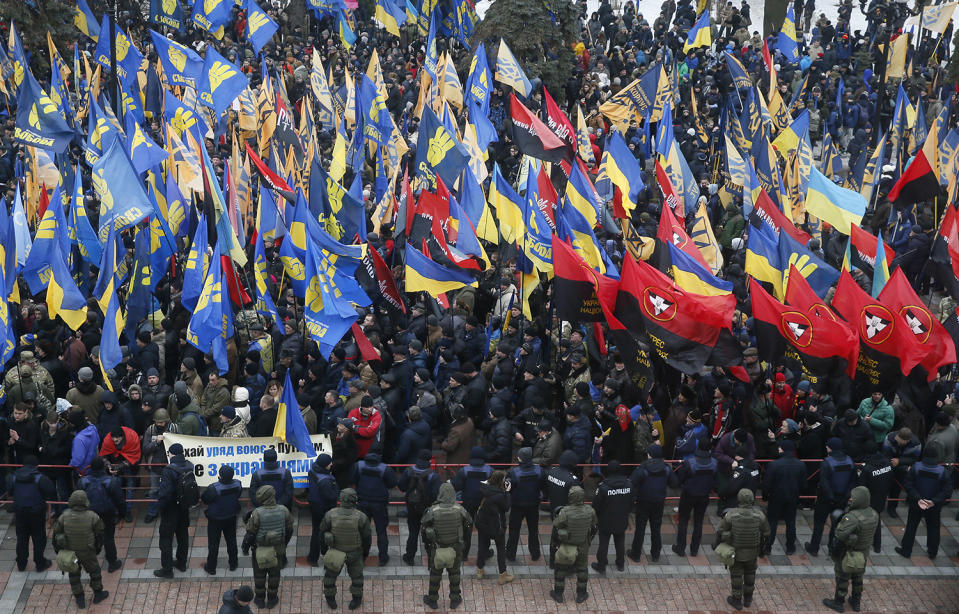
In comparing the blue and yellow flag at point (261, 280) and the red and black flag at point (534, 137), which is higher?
the red and black flag at point (534, 137)

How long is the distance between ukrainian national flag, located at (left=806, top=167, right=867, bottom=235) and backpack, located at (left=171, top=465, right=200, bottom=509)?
1028 cm

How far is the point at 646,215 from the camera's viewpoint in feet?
68.2

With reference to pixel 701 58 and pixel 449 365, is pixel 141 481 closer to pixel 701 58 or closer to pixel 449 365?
pixel 449 365

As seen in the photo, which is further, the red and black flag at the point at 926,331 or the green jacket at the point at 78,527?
the red and black flag at the point at 926,331

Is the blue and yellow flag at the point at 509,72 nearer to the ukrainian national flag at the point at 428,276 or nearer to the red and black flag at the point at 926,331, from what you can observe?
the ukrainian national flag at the point at 428,276

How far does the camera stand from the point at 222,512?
1243cm

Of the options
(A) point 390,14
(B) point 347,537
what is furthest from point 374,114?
(B) point 347,537

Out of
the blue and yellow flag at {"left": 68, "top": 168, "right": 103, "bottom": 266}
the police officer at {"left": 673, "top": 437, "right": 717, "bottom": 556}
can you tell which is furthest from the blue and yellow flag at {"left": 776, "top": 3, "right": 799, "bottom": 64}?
the blue and yellow flag at {"left": 68, "top": 168, "right": 103, "bottom": 266}

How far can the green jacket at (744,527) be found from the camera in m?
12.2

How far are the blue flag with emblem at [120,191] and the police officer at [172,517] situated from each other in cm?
400

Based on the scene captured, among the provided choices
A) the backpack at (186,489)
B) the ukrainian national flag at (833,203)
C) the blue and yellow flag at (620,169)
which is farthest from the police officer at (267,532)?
the ukrainian national flag at (833,203)

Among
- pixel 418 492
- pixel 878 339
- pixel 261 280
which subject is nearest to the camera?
pixel 418 492

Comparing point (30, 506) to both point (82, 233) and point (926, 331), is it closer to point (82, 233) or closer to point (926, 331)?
point (82, 233)

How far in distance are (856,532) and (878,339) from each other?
8.72 feet
